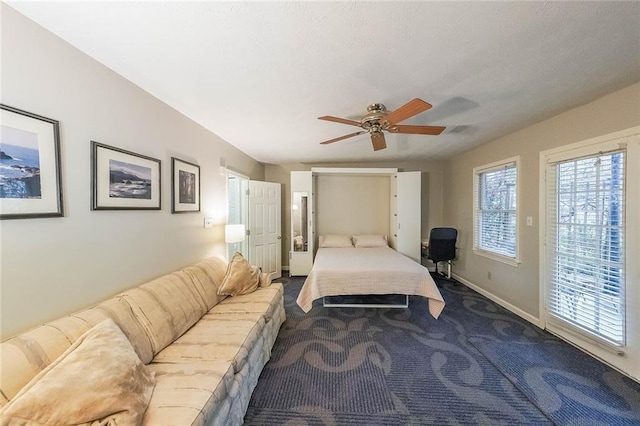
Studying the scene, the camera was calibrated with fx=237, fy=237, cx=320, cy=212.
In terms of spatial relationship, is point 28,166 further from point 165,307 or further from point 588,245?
point 588,245

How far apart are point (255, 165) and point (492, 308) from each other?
4.59m

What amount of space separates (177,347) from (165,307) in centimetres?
30

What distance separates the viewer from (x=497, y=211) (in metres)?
3.57

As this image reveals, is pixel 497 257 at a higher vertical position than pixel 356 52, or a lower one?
lower

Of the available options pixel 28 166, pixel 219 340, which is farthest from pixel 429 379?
pixel 28 166

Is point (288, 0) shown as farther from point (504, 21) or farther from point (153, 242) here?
point (153, 242)

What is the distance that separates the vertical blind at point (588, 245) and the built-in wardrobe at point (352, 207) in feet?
7.17

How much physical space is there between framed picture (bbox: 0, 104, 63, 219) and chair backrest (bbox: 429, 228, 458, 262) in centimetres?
471

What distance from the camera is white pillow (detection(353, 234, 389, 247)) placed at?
484 cm

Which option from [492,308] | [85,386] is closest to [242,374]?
[85,386]

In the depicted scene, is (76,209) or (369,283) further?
(369,283)

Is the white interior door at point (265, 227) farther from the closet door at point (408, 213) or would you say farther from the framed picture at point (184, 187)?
the closet door at point (408, 213)

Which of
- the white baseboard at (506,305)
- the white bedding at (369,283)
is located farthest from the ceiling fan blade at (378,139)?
the white baseboard at (506,305)

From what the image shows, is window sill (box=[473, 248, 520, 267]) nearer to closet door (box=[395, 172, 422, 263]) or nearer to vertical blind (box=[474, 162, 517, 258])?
vertical blind (box=[474, 162, 517, 258])
